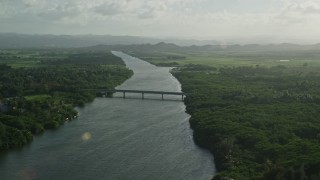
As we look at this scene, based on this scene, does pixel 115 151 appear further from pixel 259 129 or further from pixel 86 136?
pixel 259 129

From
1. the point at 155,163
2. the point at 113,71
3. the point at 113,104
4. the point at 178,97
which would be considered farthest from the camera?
the point at 113,71

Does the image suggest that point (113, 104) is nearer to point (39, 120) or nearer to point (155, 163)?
point (39, 120)

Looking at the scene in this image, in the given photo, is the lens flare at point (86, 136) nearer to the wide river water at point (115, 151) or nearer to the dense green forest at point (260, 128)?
the wide river water at point (115, 151)

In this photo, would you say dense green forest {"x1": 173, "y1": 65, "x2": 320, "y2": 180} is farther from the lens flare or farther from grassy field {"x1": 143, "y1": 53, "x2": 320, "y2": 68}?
grassy field {"x1": 143, "y1": 53, "x2": 320, "y2": 68}

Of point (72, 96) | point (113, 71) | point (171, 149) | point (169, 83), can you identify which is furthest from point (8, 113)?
point (113, 71)

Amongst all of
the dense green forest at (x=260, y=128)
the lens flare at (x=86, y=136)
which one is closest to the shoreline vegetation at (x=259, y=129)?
the dense green forest at (x=260, y=128)

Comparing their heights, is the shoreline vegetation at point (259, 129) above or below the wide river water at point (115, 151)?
above

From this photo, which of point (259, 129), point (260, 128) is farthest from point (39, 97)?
point (259, 129)

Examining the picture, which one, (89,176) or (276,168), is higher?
(276,168)
